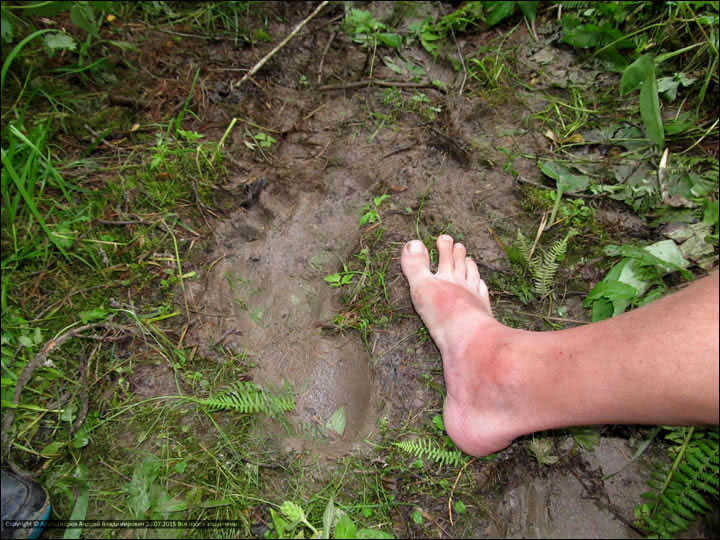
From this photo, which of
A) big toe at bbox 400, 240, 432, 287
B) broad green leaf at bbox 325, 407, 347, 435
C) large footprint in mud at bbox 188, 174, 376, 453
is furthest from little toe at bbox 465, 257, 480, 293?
broad green leaf at bbox 325, 407, 347, 435

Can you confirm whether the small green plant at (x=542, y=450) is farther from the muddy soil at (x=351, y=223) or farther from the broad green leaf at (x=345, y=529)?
the broad green leaf at (x=345, y=529)

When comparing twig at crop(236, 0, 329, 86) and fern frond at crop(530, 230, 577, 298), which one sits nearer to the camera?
fern frond at crop(530, 230, 577, 298)

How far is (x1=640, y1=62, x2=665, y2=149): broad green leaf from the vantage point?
184 cm

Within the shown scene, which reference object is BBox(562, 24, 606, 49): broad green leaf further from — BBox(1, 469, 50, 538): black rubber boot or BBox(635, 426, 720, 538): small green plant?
BBox(1, 469, 50, 538): black rubber boot

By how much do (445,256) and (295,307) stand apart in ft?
2.30

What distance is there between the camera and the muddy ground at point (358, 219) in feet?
4.94

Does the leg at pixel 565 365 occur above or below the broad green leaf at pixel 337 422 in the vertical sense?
above

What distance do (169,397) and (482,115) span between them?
6.37 ft

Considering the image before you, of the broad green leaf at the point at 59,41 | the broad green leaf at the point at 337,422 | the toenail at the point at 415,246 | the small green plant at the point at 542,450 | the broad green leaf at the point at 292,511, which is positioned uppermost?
the broad green leaf at the point at 59,41

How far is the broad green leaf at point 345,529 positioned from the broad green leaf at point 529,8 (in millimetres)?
2536

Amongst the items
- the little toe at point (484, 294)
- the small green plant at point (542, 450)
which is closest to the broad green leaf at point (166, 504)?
the small green plant at point (542, 450)

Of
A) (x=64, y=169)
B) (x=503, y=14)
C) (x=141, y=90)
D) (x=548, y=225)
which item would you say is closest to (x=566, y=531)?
(x=548, y=225)

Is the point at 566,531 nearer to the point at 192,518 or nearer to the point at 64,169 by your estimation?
the point at 192,518

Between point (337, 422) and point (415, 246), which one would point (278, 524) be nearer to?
point (337, 422)
